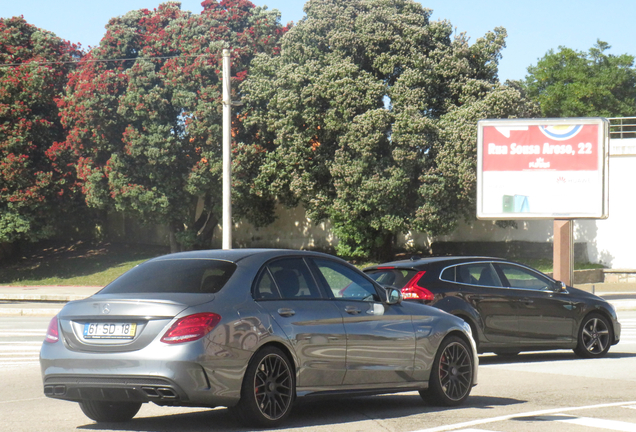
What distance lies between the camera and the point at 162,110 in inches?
1494

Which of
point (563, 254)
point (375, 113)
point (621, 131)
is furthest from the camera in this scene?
point (621, 131)

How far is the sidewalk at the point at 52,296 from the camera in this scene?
957 inches

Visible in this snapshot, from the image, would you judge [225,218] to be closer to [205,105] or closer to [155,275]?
[205,105]

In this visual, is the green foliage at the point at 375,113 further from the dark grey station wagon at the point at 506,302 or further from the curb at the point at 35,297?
the dark grey station wagon at the point at 506,302

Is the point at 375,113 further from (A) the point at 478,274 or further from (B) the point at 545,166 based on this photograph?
(A) the point at 478,274

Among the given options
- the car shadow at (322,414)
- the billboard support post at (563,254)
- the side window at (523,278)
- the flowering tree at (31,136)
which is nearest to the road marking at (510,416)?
the car shadow at (322,414)

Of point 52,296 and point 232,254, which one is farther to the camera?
point 52,296

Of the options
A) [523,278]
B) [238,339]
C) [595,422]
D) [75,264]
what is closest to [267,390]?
[238,339]

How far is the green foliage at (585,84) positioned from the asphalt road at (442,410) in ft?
201

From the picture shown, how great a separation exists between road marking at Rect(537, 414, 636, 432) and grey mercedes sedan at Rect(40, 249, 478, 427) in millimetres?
1183

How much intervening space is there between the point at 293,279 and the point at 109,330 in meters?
1.66

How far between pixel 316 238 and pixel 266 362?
37279 mm

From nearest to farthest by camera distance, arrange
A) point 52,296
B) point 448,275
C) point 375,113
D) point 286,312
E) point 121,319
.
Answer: point 121,319, point 286,312, point 448,275, point 52,296, point 375,113

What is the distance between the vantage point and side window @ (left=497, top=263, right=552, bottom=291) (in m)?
12.6
